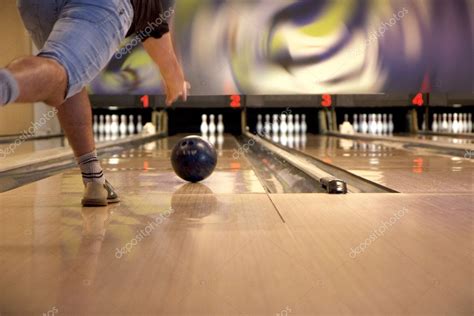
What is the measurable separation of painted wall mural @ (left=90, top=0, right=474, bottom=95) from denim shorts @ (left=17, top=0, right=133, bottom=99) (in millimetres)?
5216

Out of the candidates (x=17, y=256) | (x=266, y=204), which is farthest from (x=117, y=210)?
(x=17, y=256)

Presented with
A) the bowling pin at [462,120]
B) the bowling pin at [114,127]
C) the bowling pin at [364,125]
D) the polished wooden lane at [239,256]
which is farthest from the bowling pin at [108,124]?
the polished wooden lane at [239,256]

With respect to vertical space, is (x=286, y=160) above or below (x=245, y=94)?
below

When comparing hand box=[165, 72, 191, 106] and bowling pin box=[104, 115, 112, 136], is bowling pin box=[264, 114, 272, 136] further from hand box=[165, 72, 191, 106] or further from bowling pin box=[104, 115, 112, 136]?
hand box=[165, 72, 191, 106]

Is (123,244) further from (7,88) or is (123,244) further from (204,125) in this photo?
(204,125)

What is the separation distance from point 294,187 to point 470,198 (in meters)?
0.75

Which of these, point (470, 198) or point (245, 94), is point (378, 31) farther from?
point (470, 198)

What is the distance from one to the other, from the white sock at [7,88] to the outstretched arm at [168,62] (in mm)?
650

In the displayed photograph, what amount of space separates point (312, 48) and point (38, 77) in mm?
5700

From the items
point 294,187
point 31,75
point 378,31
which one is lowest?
point 294,187

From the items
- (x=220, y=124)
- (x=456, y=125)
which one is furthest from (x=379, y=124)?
(x=220, y=124)

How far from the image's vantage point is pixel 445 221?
143 centimetres

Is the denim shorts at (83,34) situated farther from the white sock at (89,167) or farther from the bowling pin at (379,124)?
the bowling pin at (379,124)

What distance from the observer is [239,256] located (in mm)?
1097
